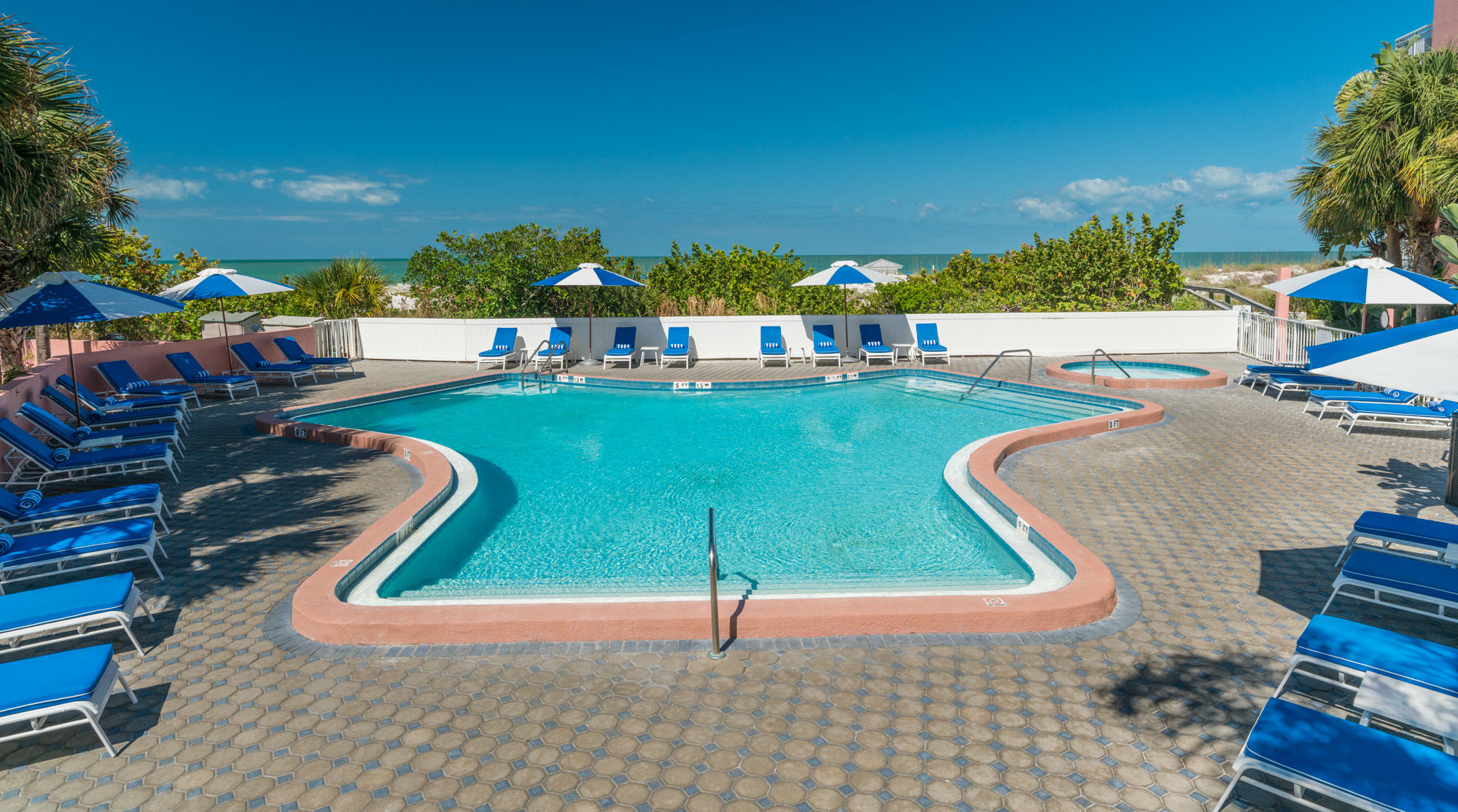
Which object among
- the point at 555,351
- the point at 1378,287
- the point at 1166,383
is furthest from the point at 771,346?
the point at 1378,287

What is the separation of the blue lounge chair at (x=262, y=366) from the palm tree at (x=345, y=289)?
5.93m

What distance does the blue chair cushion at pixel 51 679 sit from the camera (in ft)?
10.1

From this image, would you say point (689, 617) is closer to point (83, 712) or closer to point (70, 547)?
point (83, 712)

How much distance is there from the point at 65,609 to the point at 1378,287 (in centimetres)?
1268

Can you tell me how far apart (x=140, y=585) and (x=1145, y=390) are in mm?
12989

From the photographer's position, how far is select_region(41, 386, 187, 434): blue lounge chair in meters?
9.20

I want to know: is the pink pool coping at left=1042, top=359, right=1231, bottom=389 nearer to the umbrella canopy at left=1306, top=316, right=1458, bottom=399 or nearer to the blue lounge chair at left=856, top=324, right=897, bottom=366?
the blue lounge chair at left=856, top=324, right=897, bottom=366

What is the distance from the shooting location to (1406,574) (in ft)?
13.7

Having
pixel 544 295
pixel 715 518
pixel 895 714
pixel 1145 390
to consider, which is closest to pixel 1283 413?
pixel 1145 390

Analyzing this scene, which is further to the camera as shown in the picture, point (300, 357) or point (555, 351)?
point (555, 351)

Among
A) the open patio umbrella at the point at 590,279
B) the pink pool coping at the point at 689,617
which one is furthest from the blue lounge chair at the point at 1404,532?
the open patio umbrella at the point at 590,279

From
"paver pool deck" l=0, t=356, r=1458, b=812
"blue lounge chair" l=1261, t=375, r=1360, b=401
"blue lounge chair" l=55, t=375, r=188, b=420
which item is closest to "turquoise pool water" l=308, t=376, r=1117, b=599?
"paver pool deck" l=0, t=356, r=1458, b=812

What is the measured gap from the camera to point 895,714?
350 centimetres

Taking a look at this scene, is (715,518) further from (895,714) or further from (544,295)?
(544,295)
